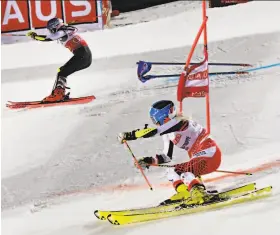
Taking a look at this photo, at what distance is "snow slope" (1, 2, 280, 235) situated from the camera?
171 centimetres

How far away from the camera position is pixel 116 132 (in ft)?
6.39

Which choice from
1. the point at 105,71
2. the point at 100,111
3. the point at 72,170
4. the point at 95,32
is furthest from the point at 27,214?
the point at 95,32

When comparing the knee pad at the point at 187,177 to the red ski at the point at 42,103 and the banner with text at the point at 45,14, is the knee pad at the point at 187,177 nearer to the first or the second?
the red ski at the point at 42,103

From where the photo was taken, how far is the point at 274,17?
1.91m

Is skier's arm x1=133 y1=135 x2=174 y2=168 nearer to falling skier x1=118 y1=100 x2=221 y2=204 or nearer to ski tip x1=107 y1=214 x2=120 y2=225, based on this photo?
falling skier x1=118 y1=100 x2=221 y2=204

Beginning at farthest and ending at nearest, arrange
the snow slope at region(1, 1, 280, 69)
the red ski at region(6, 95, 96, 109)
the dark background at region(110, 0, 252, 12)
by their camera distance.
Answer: the dark background at region(110, 0, 252, 12) < the red ski at region(6, 95, 96, 109) < the snow slope at region(1, 1, 280, 69)

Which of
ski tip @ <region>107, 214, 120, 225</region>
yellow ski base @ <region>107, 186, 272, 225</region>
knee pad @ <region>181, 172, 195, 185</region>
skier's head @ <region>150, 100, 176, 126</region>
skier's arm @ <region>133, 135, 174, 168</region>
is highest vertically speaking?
skier's head @ <region>150, 100, 176, 126</region>

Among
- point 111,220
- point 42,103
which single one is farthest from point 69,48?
point 111,220

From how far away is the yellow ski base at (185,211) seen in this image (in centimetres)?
163

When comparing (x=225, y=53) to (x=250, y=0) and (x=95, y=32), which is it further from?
(x=95, y=32)

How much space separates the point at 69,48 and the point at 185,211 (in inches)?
29.2

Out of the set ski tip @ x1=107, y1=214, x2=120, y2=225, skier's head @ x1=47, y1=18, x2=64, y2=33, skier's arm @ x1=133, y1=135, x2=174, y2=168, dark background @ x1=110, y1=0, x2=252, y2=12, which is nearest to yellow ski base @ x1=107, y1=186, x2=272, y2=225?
ski tip @ x1=107, y1=214, x2=120, y2=225

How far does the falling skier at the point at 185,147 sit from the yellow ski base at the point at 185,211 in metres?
0.03

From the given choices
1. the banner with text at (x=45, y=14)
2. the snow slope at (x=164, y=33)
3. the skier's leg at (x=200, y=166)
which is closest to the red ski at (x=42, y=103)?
the snow slope at (x=164, y=33)
